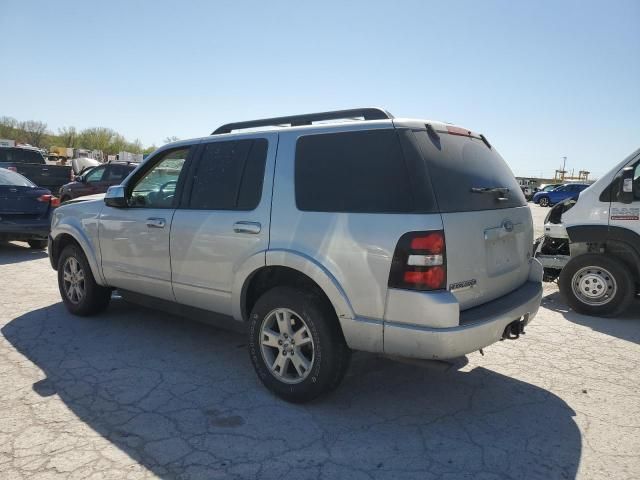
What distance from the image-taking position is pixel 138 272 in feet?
14.9

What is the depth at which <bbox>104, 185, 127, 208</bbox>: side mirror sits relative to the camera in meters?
4.67

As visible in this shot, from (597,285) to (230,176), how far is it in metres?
4.52

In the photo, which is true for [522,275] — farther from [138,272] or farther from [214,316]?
[138,272]

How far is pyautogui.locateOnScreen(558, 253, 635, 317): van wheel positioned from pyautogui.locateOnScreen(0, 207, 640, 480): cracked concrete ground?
87 cm

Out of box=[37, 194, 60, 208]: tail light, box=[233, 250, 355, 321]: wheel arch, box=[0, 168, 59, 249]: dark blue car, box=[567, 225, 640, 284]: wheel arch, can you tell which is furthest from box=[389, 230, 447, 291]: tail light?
box=[37, 194, 60, 208]: tail light

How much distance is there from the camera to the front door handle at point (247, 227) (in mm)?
3555

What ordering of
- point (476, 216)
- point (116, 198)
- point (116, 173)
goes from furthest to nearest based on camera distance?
point (116, 173)
point (116, 198)
point (476, 216)

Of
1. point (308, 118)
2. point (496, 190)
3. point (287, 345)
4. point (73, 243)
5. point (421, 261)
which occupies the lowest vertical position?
point (287, 345)

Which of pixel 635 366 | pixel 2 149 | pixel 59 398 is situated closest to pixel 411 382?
pixel 635 366

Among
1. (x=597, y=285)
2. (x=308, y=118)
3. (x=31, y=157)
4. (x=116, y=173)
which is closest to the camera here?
(x=308, y=118)

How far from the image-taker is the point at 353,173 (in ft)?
10.5

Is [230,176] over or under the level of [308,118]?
under

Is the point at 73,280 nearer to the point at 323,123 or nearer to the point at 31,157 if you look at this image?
the point at 323,123

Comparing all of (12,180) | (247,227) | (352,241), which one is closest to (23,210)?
(12,180)
